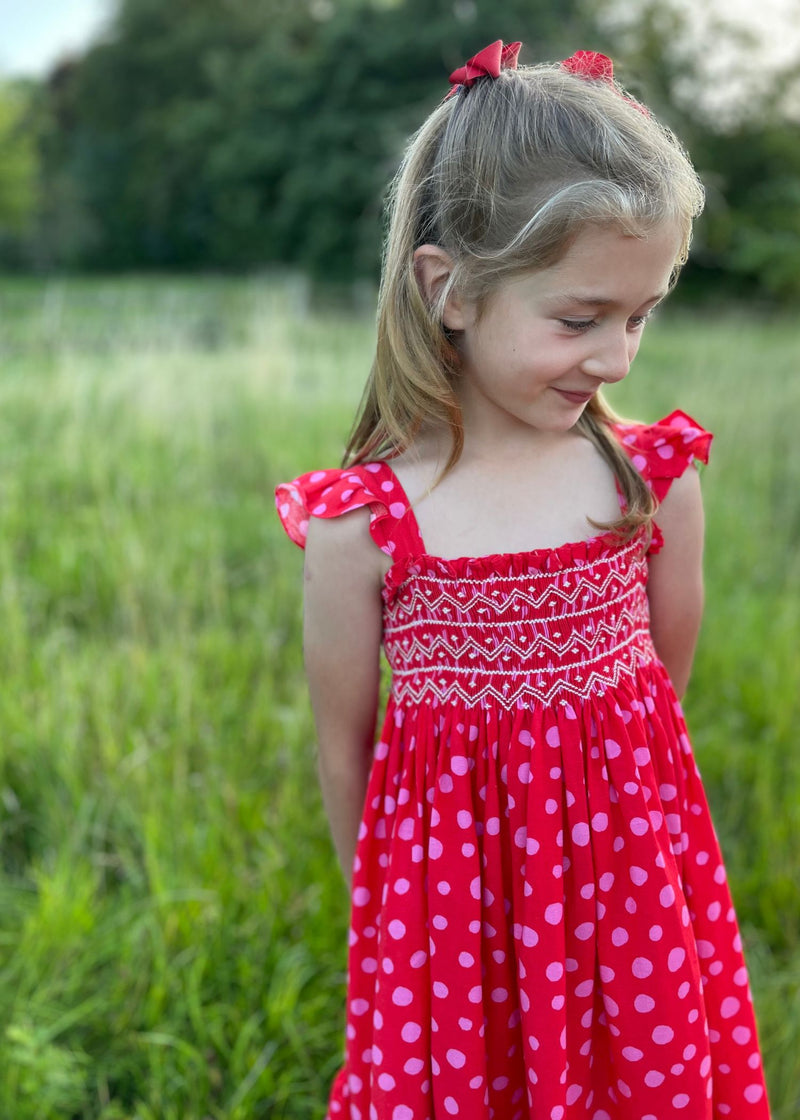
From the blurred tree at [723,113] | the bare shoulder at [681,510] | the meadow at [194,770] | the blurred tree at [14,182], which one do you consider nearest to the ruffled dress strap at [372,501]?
the bare shoulder at [681,510]

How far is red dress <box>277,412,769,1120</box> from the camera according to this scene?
3.81 feet

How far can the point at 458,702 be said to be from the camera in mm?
1206

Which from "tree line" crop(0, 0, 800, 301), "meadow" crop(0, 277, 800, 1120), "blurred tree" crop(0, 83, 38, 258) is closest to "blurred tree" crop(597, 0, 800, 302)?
"tree line" crop(0, 0, 800, 301)

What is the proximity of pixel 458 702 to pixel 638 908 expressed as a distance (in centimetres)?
33

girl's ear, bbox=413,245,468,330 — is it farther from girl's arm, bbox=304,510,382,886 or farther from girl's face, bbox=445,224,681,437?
girl's arm, bbox=304,510,382,886

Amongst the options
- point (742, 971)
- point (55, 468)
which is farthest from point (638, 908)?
point (55, 468)

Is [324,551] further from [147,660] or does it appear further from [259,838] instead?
[147,660]

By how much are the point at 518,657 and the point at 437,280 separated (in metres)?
0.47

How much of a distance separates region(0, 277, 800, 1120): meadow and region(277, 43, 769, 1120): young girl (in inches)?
22.2

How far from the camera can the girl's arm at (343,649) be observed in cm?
121

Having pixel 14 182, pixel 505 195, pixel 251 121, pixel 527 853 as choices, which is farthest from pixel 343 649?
pixel 14 182

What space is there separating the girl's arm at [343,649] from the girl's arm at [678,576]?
408 millimetres

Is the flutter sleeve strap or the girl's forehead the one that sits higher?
the girl's forehead

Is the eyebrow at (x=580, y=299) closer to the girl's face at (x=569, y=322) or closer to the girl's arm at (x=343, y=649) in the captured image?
the girl's face at (x=569, y=322)
